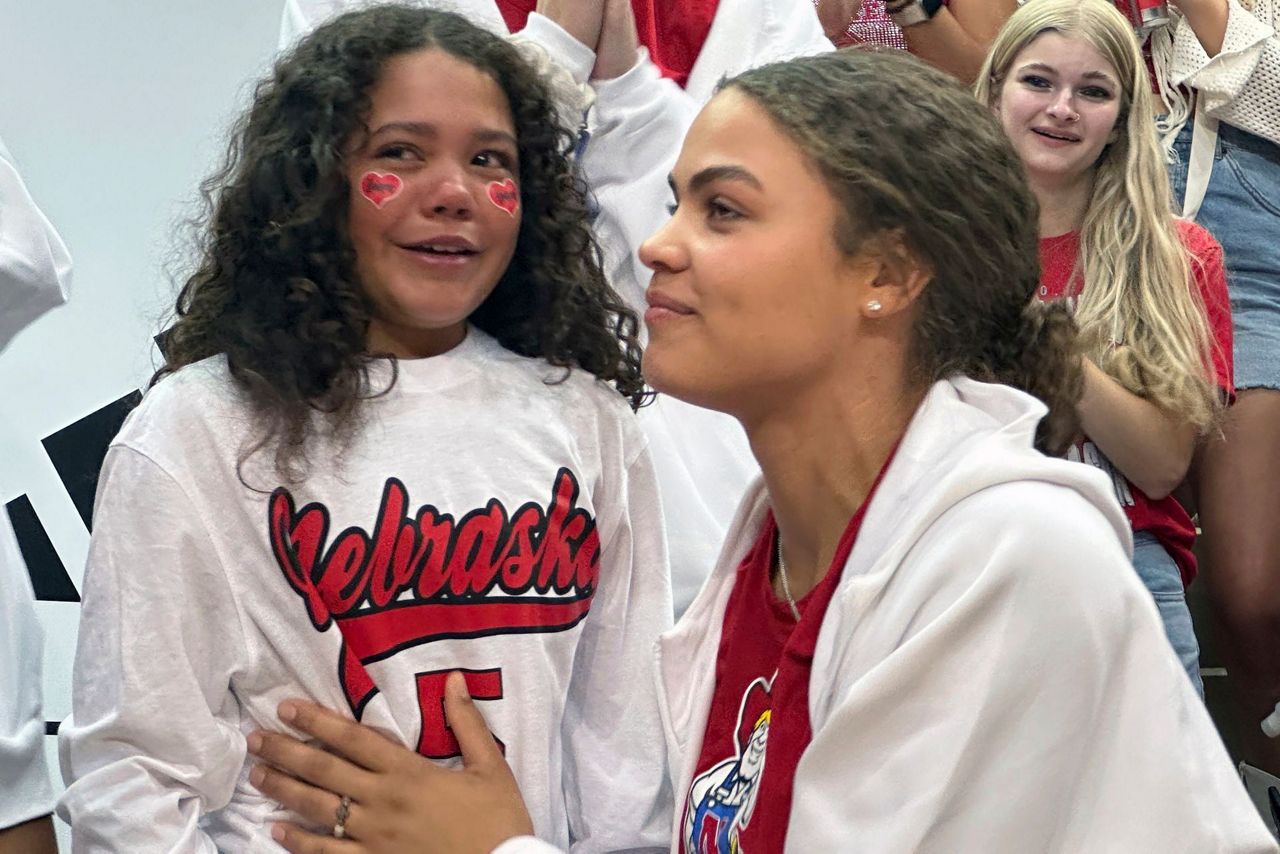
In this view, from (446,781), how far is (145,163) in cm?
156

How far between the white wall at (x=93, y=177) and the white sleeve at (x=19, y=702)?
693mm

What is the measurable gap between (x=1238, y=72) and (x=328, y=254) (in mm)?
1880

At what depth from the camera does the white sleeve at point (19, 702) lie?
1.73 meters

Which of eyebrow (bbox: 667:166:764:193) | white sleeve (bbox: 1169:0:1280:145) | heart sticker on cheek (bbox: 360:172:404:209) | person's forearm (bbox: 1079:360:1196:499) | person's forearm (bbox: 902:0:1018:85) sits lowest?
person's forearm (bbox: 1079:360:1196:499)

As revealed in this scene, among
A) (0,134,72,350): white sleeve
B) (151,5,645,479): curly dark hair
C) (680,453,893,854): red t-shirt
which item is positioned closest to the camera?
(680,453,893,854): red t-shirt

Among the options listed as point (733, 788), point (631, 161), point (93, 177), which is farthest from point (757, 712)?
point (93, 177)

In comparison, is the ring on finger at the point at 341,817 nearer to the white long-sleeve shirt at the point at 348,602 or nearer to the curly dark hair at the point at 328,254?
the white long-sleeve shirt at the point at 348,602

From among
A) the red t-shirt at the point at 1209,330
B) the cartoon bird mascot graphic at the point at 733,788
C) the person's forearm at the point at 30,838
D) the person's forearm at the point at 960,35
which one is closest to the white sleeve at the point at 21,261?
the person's forearm at the point at 30,838

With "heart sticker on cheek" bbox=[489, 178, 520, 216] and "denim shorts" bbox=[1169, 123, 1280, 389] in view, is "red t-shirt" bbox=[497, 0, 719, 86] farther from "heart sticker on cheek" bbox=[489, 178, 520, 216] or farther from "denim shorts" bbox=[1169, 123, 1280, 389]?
"denim shorts" bbox=[1169, 123, 1280, 389]

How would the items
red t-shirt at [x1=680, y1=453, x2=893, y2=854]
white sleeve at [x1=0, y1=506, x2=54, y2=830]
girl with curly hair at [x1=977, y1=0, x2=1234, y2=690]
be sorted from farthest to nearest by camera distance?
girl with curly hair at [x1=977, y1=0, x2=1234, y2=690] → white sleeve at [x1=0, y1=506, x2=54, y2=830] → red t-shirt at [x1=680, y1=453, x2=893, y2=854]

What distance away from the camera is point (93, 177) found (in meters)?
2.60

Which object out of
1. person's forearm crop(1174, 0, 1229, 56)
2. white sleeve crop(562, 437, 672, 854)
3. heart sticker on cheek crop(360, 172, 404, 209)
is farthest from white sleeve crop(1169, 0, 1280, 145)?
heart sticker on cheek crop(360, 172, 404, 209)

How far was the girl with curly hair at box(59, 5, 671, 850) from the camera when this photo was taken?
1453mm

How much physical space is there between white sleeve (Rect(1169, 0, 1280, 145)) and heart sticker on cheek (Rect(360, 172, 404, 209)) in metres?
1.78
